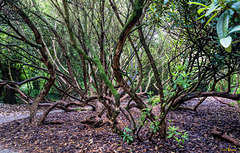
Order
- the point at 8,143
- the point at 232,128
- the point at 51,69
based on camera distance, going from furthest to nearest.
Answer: the point at 51,69
the point at 232,128
the point at 8,143

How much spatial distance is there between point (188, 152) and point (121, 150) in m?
1.04

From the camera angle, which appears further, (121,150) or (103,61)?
(103,61)

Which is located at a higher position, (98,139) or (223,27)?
(223,27)

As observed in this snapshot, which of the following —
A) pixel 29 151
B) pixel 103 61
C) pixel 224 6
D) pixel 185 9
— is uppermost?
pixel 185 9

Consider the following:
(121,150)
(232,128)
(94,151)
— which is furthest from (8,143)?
(232,128)

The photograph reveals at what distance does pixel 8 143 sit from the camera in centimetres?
266

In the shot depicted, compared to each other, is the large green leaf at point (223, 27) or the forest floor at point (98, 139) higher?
the large green leaf at point (223, 27)

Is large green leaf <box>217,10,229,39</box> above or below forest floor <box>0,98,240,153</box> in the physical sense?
above

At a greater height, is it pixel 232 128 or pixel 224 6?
pixel 224 6

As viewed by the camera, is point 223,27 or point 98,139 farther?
point 98,139

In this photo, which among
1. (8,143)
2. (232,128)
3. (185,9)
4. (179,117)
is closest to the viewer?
(185,9)

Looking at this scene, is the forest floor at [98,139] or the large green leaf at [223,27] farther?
the forest floor at [98,139]

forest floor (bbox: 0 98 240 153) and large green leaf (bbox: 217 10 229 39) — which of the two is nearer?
large green leaf (bbox: 217 10 229 39)

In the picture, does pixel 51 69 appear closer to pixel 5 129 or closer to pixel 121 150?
pixel 5 129
